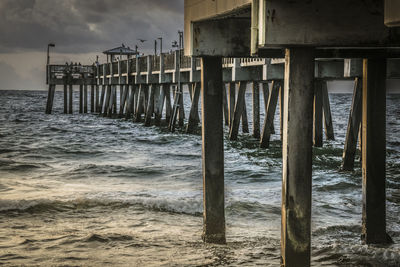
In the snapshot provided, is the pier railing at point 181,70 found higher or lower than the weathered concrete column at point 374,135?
higher

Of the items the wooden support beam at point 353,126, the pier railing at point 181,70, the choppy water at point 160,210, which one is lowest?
the choppy water at point 160,210

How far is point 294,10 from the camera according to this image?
457 cm

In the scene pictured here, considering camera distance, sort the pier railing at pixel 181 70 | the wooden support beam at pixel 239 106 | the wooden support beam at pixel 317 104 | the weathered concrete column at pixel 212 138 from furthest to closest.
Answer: the wooden support beam at pixel 239 106
the wooden support beam at pixel 317 104
the pier railing at pixel 181 70
the weathered concrete column at pixel 212 138

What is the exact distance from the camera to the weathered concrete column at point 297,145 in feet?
14.8

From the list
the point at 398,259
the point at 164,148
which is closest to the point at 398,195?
the point at 398,259

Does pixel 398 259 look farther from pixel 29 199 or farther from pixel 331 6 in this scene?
pixel 29 199

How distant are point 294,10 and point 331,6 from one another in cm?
30

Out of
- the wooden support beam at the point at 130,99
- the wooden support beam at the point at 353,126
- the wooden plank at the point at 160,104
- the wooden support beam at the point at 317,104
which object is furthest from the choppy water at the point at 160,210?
the wooden support beam at the point at 130,99

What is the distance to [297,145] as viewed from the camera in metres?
4.60

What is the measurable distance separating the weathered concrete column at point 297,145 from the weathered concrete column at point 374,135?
72.1 inches

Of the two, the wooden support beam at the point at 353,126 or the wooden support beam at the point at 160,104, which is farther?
the wooden support beam at the point at 160,104

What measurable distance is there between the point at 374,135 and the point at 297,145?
2.04m

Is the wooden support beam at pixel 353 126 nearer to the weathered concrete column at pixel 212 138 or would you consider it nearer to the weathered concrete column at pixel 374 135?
the weathered concrete column at pixel 374 135

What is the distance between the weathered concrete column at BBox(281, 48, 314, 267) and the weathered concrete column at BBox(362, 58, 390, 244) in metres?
1.83
